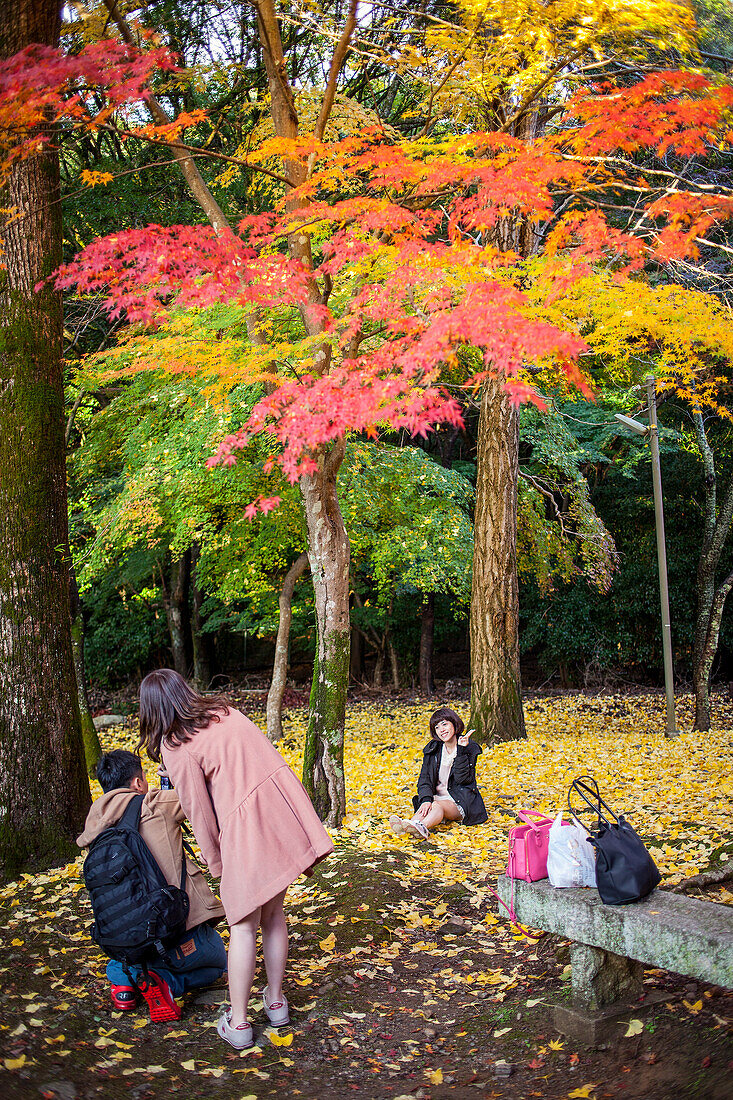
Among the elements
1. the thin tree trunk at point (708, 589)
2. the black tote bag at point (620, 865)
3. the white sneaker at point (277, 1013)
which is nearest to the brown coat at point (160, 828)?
the white sneaker at point (277, 1013)

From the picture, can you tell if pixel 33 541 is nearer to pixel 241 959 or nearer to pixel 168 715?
pixel 168 715

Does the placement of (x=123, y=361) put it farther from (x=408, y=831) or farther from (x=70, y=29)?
(x=408, y=831)

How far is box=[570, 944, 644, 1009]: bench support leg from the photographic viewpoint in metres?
3.16

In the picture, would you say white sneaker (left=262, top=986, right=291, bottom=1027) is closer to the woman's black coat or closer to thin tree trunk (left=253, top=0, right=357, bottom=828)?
thin tree trunk (left=253, top=0, right=357, bottom=828)

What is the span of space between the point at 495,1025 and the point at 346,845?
8.30 ft

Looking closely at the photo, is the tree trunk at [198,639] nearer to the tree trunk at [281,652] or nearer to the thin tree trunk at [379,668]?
the thin tree trunk at [379,668]

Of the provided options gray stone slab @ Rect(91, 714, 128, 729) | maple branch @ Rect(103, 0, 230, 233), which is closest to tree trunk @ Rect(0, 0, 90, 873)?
maple branch @ Rect(103, 0, 230, 233)

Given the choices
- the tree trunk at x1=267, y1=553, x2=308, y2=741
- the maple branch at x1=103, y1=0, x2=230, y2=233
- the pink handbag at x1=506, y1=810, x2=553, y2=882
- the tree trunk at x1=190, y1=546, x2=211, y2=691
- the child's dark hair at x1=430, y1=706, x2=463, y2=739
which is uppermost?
the maple branch at x1=103, y1=0, x2=230, y2=233

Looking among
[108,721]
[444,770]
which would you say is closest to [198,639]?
[108,721]

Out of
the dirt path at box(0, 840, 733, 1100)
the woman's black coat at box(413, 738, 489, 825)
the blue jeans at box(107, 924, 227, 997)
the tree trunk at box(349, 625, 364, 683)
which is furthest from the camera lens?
the tree trunk at box(349, 625, 364, 683)

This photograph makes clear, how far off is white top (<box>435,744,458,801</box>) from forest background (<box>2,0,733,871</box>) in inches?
34.4

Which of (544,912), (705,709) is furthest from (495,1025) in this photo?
(705,709)

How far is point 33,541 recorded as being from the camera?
5344 millimetres

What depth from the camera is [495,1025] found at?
3.38 meters
